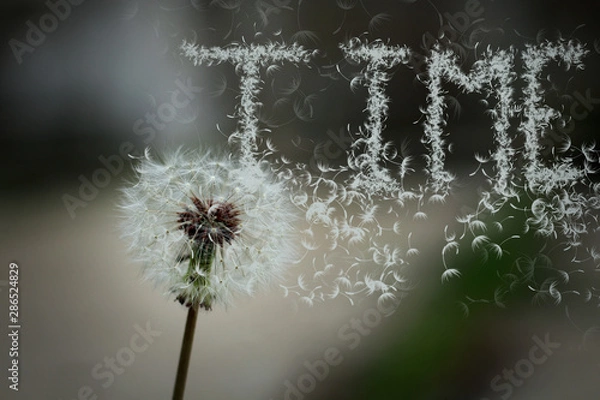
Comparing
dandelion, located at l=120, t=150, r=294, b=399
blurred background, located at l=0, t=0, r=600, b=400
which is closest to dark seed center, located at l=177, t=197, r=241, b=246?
dandelion, located at l=120, t=150, r=294, b=399

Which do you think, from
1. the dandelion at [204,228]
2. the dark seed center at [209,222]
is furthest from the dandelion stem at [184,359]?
the dark seed center at [209,222]

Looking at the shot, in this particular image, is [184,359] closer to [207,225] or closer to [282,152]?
[207,225]

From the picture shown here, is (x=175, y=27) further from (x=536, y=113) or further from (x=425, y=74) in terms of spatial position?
(x=536, y=113)

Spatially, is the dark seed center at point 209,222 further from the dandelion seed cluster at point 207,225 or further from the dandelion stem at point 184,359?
the dandelion stem at point 184,359

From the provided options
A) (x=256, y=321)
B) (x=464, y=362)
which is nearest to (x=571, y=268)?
(x=464, y=362)

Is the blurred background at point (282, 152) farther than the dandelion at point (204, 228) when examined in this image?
Yes

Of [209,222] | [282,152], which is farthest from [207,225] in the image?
[282,152]

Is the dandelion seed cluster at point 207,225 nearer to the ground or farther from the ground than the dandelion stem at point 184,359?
farther from the ground
